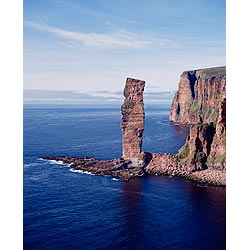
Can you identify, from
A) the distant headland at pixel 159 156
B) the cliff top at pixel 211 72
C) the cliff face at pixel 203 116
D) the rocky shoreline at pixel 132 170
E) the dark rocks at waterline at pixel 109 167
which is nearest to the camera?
the rocky shoreline at pixel 132 170

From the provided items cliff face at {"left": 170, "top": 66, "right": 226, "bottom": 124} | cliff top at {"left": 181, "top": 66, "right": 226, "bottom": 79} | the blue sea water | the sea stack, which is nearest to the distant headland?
the sea stack

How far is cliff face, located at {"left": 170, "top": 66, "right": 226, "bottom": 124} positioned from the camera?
104 ft

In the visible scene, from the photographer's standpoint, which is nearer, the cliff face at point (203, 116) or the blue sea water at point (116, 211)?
the blue sea water at point (116, 211)

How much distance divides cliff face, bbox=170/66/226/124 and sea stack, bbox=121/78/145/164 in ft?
45.4

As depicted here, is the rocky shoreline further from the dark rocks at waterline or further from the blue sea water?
the blue sea water

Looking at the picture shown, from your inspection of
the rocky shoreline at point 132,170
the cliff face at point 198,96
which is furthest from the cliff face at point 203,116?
the rocky shoreline at point 132,170

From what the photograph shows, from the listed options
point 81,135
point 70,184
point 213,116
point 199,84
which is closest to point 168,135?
point 213,116

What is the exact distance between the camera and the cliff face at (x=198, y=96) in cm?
3159

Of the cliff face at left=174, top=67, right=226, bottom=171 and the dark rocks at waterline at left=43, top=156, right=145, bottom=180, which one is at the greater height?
the cliff face at left=174, top=67, right=226, bottom=171

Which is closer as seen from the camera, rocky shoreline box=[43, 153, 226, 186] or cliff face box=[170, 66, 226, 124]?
rocky shoreline box=[43, 153, 226, 186]

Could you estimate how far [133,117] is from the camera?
17.9 m

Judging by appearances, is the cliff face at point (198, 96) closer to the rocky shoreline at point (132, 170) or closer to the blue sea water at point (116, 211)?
the rocky shoreline at point (132, 170)

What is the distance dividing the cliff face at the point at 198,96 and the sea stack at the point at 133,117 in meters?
13.8
